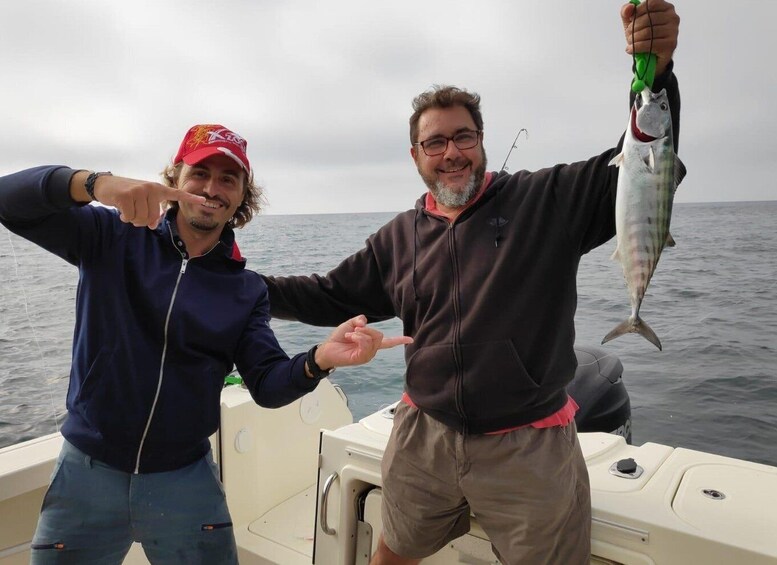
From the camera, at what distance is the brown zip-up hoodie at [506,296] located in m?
1.86

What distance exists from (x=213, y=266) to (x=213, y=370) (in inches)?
14.3

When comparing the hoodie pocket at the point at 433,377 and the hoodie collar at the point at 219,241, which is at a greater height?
the hoodie collar at the point at 219,241

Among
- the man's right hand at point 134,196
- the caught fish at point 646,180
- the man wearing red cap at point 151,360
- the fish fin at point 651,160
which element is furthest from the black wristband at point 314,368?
the fish fin at point 651,160

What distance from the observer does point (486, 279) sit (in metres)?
1.93

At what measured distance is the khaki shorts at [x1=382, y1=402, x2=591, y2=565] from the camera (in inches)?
67.3

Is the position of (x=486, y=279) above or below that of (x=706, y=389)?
above

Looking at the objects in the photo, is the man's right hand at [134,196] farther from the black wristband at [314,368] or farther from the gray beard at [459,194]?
the gray beard at [459,194]

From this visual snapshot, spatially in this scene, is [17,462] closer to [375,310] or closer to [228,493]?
[228,493]

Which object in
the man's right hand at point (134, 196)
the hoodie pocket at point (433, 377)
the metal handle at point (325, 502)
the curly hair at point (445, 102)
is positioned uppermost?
the curly hair at point (445, 102)

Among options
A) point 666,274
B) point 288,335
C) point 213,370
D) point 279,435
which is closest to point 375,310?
point 213,370

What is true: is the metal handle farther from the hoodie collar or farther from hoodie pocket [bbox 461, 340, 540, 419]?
the hoodie collar

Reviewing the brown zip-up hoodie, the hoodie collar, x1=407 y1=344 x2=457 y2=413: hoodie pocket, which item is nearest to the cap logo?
the hoodie collar

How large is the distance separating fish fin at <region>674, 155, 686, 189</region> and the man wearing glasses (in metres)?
0.18

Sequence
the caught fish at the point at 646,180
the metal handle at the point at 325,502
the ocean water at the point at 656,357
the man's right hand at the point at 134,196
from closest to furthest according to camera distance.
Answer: the man's right hand at the point at 134,196
the caught fish at the point at 646,180
the metal handle at the point at 325,502
the ocean water at the point at 656,357
